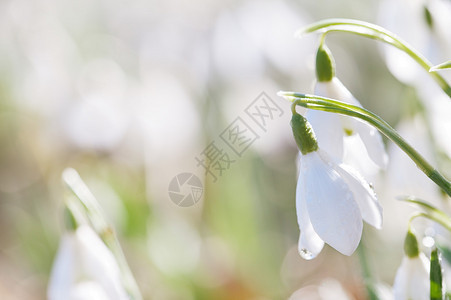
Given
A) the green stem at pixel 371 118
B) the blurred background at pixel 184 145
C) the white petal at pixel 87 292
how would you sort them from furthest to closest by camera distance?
1. the blurred background at pixel 184 145
2. the white petal at pixel 87 292
3. the green stem at pixel 371 118

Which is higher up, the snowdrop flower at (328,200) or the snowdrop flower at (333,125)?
the snowdrop flower at (333,125)

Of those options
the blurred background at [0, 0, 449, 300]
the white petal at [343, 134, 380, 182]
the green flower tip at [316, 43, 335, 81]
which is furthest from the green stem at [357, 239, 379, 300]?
the blurred background at [0, 0, 449, 300]

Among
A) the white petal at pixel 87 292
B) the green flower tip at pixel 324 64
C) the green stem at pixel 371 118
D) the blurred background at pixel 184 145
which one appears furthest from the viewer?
the blurred background at pixel 184 145

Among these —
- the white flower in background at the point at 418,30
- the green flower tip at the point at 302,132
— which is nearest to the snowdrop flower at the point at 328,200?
the green flower tip at the point at 302,132

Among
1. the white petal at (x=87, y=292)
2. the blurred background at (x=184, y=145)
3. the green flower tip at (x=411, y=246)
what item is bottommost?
the green flower tip at (x=411, y=246)

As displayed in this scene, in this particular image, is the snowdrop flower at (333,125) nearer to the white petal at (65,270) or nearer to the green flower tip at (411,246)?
the green flower tip at (411,246)

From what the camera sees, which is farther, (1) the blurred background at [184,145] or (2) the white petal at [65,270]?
(1) the blurred background at [184,145]

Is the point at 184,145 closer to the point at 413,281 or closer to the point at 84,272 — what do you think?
the point at 84,272
